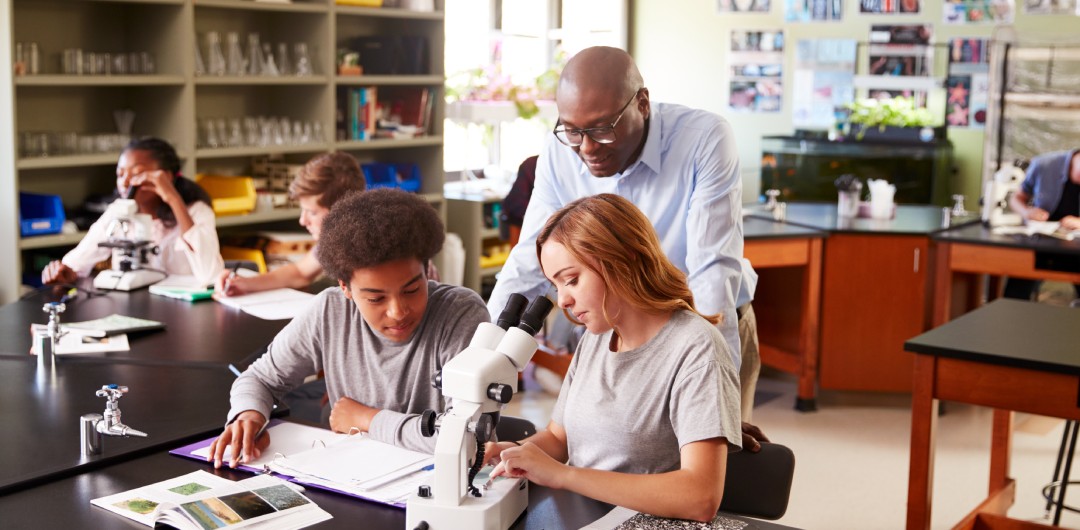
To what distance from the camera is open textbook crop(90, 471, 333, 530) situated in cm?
166

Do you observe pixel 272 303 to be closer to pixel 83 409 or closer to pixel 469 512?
pixel 83 409

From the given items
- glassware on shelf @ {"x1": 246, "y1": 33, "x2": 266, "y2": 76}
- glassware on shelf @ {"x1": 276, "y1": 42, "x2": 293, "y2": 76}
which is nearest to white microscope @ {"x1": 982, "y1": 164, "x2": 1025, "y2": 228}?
glassware on shelf @ {"x1": 276, "y1": 42, "x2": 293, "y2": 76}

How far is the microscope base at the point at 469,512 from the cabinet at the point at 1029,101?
5.83 m

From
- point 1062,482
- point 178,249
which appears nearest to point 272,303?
point 178,249

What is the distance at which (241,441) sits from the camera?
2.00m

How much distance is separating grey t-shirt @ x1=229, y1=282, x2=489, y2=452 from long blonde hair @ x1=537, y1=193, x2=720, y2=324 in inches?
15.9

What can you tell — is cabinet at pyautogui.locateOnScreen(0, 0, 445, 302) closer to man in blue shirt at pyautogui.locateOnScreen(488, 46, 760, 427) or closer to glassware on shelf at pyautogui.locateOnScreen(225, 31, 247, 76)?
glassware on shelf at pyautogui.locateOnScreen(225, 31, 247, 76)

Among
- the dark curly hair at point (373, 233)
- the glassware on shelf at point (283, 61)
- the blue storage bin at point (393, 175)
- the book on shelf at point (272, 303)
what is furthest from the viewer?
the blue storage bin at point (393, 175)

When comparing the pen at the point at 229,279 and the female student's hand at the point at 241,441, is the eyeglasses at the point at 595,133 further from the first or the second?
the pen at the point at 229,279

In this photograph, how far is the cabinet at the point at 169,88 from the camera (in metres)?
4.56

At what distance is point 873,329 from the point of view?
4.90m

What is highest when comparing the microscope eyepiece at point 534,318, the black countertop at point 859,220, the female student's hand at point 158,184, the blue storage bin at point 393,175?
the female student's hand at point 158,184

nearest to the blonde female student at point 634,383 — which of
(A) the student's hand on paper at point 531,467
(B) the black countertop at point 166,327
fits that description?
(A) the student's hand on paper at point 531,467

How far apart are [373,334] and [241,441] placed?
0.36 metres
